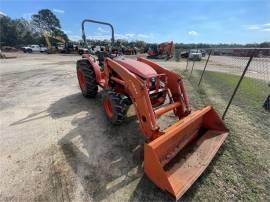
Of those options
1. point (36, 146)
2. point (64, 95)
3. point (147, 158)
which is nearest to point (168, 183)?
point (147, 158)

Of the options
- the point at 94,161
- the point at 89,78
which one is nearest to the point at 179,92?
the point at 94,161

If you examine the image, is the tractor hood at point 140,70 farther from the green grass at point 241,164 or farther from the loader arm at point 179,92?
the green grass at point 241,164

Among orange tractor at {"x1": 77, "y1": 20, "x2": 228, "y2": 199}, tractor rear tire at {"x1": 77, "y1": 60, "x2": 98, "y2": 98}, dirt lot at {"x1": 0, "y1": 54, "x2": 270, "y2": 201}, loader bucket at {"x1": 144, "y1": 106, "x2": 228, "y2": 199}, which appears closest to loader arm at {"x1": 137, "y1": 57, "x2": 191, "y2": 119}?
orange tractor at {"x1": 77, "y1": 20, "x2": 228, "y2": 199}

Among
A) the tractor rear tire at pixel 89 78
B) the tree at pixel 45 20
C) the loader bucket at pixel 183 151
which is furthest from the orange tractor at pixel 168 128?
the tree at pixel 45 20

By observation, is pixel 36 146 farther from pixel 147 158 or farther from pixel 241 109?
pixel 241 109

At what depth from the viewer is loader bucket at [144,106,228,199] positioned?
216 cm

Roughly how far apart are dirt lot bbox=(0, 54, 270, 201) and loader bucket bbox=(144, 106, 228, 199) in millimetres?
226

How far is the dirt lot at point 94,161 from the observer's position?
2.36m

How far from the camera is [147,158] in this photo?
7.36 ft

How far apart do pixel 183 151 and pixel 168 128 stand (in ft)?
1.58

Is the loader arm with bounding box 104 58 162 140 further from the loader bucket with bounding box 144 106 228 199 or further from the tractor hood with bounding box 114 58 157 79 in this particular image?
the tractor hood with bounding box 114 58 157 79

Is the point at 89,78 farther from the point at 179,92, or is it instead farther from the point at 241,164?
the point at 241,164

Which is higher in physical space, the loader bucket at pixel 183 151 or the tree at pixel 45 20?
the tree at pixel 45 20

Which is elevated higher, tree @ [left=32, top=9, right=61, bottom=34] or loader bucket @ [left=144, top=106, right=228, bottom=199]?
tree @ [left=32, top=9, right=61, bottom=34]
